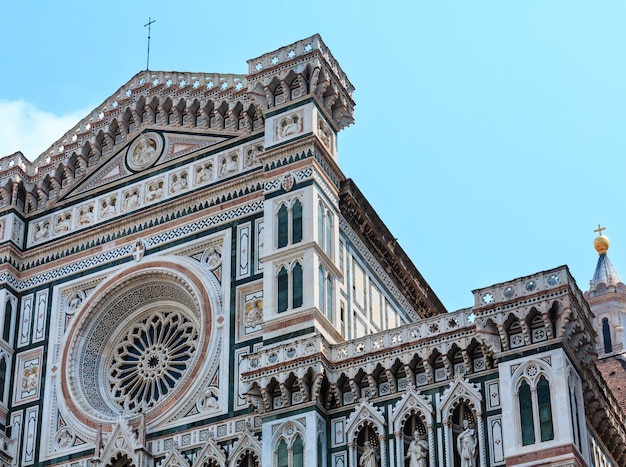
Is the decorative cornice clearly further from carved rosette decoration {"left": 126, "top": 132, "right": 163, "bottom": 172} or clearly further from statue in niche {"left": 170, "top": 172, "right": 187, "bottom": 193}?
carved rosette decoration {"left": 126, "top": 132, "right": 163, "bottom": 172}

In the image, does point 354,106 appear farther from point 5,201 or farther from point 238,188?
point 5,201

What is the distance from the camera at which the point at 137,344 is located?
3044 cm

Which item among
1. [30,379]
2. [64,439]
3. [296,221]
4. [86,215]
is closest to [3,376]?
[30,379]

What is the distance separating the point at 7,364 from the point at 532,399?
12.2 m

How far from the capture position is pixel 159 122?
32.7m

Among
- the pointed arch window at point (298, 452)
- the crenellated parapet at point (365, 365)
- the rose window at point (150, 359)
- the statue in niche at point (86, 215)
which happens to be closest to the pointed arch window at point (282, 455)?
the pointed arch window at point (298, 452)

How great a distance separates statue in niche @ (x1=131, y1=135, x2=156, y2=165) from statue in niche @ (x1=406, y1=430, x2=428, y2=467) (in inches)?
401

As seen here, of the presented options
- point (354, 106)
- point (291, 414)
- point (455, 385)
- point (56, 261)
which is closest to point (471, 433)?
point (455, 385)

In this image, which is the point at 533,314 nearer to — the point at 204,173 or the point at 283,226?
the point at 283,226

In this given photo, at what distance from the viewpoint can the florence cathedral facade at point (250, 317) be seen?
2516 centimetres

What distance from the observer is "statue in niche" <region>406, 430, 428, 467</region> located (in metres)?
25.1

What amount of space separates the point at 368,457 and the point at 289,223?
540cm

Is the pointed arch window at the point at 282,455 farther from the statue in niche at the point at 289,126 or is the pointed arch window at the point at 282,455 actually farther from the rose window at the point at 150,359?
the statue in niche at the point at 289,126

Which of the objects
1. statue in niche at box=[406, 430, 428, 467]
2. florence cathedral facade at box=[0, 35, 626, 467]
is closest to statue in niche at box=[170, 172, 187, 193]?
florence cathedral facade at box=[0, 35, 626, 467]
